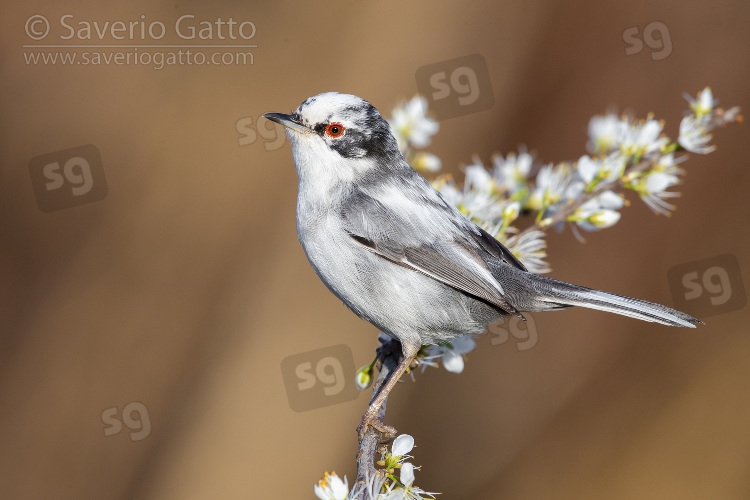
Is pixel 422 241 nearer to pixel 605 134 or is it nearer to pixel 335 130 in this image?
pixel 335 130

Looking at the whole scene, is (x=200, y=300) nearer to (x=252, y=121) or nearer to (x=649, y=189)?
(x=252, y=121)

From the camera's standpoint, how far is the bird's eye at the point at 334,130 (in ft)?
8.13

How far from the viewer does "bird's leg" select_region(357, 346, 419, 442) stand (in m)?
2.31

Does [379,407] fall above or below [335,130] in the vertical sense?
below

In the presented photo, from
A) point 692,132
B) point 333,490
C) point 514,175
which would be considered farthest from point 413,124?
point 333,490

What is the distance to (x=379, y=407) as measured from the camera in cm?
237

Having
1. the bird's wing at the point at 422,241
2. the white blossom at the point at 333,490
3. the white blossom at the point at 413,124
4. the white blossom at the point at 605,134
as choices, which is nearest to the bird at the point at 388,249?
the bird's wing at the point at 422,241

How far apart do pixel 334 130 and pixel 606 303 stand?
126 centimetres

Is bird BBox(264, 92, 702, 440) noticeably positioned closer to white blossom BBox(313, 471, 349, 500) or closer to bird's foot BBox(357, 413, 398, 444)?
bird's foot BBox(357, 413, 398, 444)

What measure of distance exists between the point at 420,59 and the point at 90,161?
2.52 metres

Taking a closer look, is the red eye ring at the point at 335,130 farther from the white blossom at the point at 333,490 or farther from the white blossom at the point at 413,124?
the white blossom at the point at 333,490

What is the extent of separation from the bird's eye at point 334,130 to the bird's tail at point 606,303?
100cm

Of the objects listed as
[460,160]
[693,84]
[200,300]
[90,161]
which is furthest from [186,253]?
[693,84]

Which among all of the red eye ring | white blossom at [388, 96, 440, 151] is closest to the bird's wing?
the red eye ring
